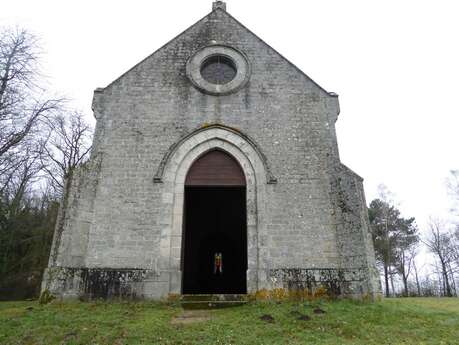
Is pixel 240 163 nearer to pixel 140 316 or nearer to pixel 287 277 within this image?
pixel 287 277

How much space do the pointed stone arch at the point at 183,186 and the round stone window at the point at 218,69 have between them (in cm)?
225

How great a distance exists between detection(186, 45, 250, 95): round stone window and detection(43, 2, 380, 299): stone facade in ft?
0.26

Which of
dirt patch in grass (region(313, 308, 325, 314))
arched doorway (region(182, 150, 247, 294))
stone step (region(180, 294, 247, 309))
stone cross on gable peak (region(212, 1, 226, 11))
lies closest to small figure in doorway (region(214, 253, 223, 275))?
arched doorway (region(182, 150, 247, 294))

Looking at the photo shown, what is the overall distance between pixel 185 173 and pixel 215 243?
8338 millimetres

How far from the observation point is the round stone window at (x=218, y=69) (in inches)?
471

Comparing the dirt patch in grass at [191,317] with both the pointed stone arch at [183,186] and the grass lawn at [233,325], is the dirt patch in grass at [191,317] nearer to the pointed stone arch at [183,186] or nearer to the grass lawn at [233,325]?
the grass lawn at [233,325]

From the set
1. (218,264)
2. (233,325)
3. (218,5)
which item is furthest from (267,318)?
(218,5)

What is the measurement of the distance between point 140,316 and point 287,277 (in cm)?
400

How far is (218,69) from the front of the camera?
12.2m

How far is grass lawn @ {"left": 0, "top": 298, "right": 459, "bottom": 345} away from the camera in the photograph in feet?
20.2

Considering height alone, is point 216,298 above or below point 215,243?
below

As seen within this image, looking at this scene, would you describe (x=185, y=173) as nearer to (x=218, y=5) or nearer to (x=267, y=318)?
(x=267, y=318)

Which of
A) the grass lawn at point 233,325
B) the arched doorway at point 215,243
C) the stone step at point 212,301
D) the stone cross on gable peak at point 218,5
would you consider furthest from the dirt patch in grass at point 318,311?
the stone cross on gable peak at point 218,5

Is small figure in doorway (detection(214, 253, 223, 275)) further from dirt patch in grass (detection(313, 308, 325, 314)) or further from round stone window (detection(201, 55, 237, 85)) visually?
dirt patch in grass (detection(313, 308, 325, 314))
